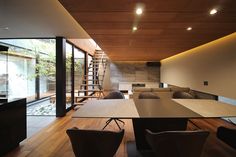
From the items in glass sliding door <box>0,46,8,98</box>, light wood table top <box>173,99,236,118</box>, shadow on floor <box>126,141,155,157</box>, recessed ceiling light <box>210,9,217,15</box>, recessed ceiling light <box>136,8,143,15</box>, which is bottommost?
shadow on floor <box>126,141,155,157</box>

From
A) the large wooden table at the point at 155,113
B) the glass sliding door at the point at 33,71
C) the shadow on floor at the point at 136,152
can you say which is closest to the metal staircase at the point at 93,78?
the glass sliding door at the point at 33,71

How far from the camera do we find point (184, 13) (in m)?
2.52

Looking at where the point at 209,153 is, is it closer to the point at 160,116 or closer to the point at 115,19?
the point at 160,116

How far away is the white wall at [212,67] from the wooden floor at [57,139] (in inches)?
39.3

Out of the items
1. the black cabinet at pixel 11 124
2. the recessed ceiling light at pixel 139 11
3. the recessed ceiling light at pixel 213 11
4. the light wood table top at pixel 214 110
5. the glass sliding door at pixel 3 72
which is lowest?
the black cabinet at pixel 11 124

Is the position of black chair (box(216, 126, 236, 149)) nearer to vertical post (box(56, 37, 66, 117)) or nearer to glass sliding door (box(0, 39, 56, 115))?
vertical post (box(56, 37, 66, 117))

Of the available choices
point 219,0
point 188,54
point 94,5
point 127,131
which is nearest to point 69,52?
point 127,131

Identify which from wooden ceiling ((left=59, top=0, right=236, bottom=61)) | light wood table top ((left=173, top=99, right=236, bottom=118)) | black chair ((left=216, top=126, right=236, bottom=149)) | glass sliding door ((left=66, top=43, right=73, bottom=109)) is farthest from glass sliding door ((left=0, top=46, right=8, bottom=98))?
black chair ((left=216, top=126, right=236, bottom=149))

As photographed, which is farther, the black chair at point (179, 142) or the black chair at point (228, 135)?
the black chair at point (228, 135)

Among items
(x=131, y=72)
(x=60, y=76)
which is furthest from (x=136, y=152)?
(x=131, y=72)

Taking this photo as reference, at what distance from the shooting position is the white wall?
13.2ft

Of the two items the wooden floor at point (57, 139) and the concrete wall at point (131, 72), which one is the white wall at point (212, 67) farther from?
→ the concrete wall at point (131, 72)

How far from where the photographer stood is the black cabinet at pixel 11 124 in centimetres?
265

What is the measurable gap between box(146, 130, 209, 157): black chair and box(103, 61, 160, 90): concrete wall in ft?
32.0
